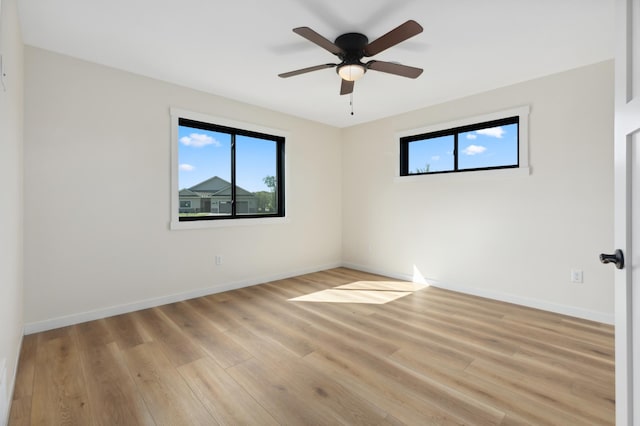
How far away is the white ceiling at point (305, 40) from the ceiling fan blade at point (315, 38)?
0.56 ft

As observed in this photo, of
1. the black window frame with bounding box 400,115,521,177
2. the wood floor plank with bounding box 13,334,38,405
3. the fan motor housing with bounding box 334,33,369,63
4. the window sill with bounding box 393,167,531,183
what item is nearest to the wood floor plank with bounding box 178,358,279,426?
the wood floor plank with bounding box 13,334,38,405

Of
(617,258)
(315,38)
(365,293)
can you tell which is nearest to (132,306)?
(365,293)

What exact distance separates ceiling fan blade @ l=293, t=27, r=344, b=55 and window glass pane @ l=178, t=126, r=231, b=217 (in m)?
2.16

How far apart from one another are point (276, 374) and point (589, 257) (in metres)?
3.11

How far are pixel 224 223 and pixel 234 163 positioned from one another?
835 millimetres

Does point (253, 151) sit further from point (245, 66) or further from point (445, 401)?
point (445, 401)

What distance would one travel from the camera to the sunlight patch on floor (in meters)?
3.52

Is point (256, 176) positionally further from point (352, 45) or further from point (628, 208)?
point (628, 208)

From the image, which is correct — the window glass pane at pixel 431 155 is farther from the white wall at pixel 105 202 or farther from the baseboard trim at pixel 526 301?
the white wall at pixel 105 202

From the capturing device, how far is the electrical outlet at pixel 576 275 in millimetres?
2967

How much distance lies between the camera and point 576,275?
2984 millimetres

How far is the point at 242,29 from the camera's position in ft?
7.72

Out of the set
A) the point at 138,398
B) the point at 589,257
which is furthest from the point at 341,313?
the point at 589,257

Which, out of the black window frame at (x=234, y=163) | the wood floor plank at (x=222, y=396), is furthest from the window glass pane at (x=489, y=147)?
the wood floor plank at (x=222, y=396)
